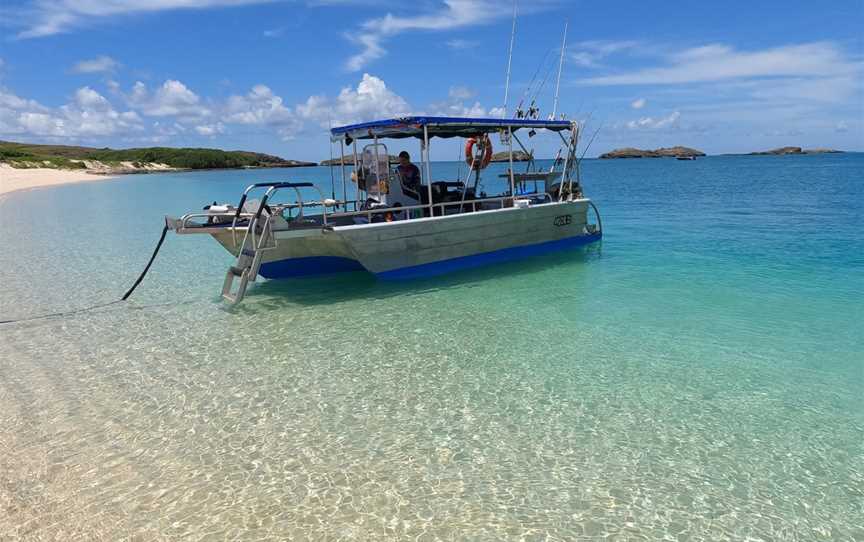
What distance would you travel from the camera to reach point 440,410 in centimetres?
579

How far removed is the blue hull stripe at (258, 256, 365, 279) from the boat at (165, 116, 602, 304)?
2 cm

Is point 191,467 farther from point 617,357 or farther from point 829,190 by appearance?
point 829,190

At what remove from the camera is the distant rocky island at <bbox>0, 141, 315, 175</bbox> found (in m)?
81.9

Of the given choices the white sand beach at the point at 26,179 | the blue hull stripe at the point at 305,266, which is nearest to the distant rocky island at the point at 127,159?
the white sand beach at the point at 26,179

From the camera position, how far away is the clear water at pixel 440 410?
4.17 metres

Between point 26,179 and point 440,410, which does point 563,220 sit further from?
point 26,179

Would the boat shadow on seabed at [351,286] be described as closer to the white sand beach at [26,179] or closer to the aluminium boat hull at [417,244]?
the aluminium boat hull at [417,244]

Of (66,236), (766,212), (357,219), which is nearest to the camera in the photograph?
(357,219)

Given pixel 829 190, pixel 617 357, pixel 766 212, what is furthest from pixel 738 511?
pixel 829 190

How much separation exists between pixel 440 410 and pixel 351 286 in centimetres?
565

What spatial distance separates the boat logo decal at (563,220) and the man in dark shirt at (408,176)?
386 cm

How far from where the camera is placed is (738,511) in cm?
416

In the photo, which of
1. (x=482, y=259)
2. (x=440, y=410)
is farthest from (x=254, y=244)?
(x=440, y=410)

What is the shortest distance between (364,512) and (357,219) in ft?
25.0
